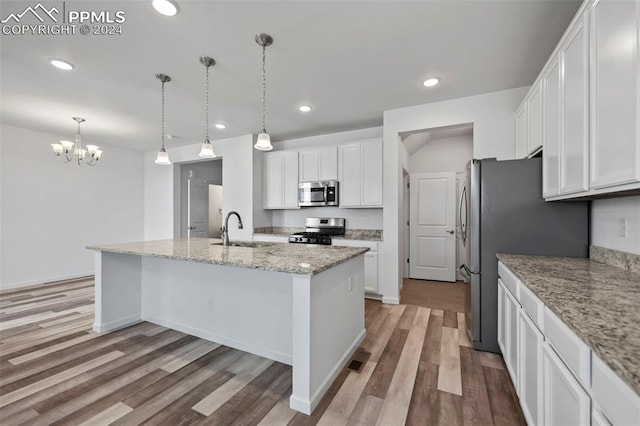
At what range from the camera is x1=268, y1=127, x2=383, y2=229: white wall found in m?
4.57

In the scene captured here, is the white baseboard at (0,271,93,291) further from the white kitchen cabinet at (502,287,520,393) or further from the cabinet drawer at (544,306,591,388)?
the cabinet drawer at (544,306,591,388)

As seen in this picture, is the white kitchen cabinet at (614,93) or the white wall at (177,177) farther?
the white wall at (177,177)

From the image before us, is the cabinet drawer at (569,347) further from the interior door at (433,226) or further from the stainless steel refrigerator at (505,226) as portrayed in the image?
the interior door at (433,226)

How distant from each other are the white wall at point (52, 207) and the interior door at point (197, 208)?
1.22m

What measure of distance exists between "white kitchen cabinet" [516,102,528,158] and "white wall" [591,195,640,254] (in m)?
0.87

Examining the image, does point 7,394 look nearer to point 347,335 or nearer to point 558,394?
point 347,335

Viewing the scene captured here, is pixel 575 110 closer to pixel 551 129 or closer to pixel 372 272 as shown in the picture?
pixel 551 129

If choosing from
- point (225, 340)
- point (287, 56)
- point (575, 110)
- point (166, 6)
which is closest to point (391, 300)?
point (225, 340)

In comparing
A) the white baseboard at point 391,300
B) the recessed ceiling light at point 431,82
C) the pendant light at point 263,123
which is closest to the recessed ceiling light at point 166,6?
the pendant light at point 263,123

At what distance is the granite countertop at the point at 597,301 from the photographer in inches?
28.7

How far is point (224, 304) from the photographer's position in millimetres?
2539

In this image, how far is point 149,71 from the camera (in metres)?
2.71

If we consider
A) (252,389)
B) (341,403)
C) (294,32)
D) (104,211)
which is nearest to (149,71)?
(294,32)

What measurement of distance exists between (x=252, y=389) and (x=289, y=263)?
952 mm
